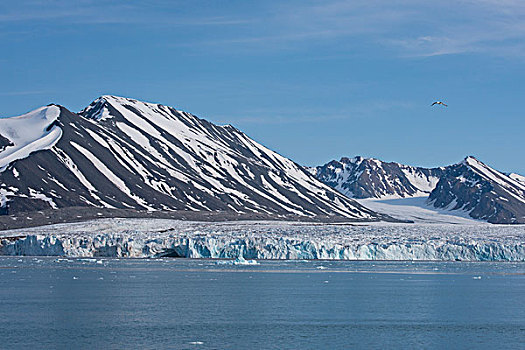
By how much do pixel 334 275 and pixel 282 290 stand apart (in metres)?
14.7

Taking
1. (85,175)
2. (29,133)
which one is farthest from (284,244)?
(29,133)

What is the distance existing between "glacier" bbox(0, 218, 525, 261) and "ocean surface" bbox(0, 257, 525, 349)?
58.5 ft

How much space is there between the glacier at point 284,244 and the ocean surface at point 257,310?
1783cm

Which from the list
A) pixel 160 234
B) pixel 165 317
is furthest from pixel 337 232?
pixel 165 317

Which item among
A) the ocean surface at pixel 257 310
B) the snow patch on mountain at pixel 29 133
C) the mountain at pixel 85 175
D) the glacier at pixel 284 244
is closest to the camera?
the ocean surface at pixel 257 310

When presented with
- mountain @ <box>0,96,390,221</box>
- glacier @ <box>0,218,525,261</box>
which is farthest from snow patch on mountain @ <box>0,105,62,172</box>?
glacier @ <box>0,218,525,261</box>

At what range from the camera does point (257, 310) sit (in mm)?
32906

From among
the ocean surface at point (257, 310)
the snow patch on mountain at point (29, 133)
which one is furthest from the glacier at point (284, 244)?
the snow patch on mountain at point (29, 133)

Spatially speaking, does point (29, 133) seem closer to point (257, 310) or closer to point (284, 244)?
point (284, 244)

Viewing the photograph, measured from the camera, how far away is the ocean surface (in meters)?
25.2

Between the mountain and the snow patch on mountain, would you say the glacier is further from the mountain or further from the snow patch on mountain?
the snow patch on mountain

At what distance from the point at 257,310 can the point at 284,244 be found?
41.4 meters

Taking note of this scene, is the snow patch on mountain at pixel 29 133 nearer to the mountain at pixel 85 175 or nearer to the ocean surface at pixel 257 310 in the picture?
the mountain at pixel 85 175

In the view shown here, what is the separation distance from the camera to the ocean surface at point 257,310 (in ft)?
82.5
